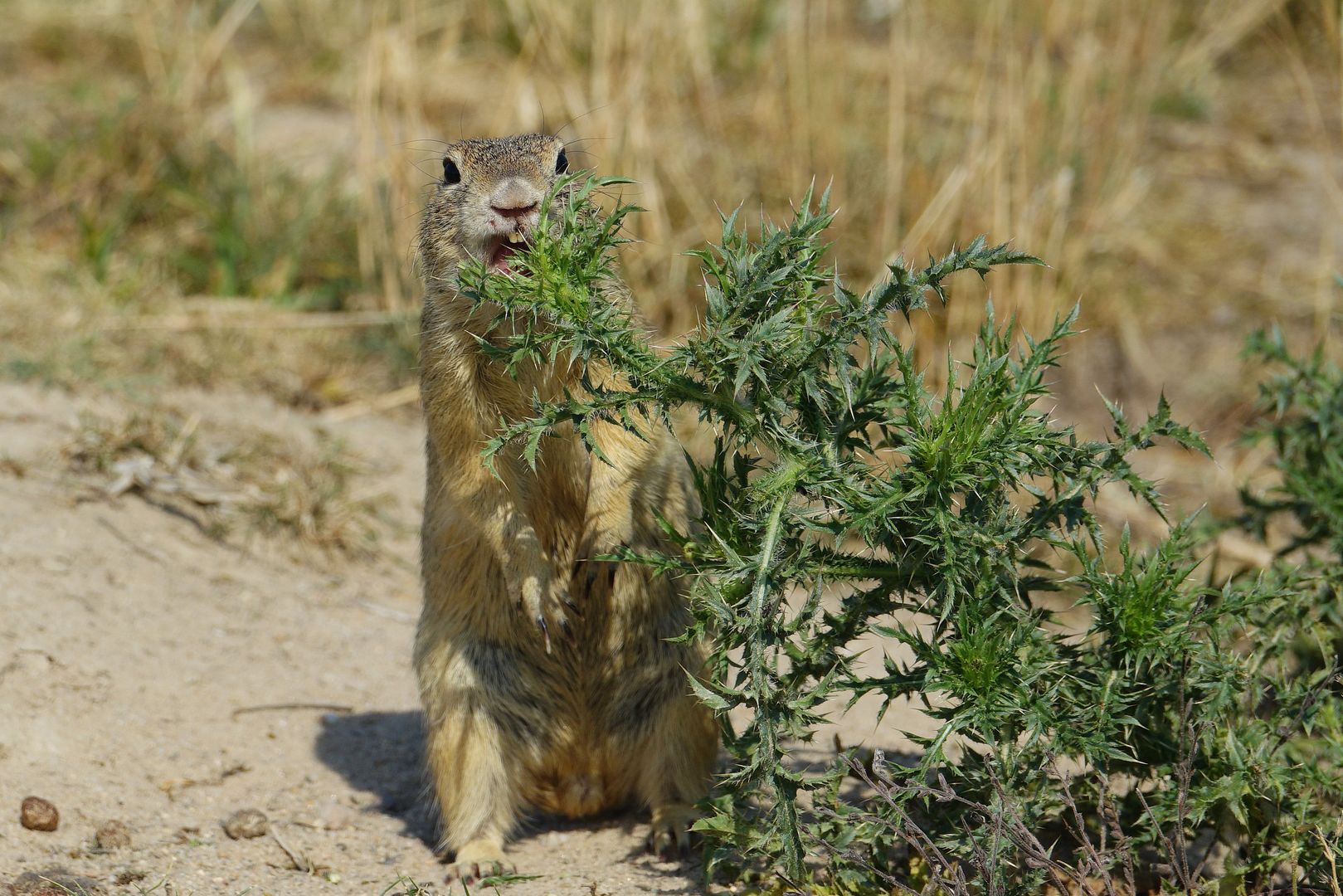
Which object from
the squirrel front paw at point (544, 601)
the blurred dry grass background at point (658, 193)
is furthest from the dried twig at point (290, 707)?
the blurred dry grass background at point (658, 193)

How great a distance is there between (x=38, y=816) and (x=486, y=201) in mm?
2073

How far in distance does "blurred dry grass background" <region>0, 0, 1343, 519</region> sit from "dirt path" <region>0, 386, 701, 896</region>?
1.14m

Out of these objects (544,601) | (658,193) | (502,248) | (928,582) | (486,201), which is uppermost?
(658,193)

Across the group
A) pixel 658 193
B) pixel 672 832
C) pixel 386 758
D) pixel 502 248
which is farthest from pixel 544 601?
pixel 658 193

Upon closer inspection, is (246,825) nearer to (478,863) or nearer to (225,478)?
(478,863)

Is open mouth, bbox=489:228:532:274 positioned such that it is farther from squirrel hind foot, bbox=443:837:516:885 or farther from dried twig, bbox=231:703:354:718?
dried twig, bbox=231:703:354:718

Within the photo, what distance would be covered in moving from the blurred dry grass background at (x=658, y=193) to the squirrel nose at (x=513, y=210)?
2978 millimetres

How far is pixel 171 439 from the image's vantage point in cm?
570

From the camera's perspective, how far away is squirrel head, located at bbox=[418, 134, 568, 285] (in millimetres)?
3371

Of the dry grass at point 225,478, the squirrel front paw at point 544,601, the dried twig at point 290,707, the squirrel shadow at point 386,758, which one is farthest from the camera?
the dry grass at point 225,478

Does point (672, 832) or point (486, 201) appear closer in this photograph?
point (486, 201)

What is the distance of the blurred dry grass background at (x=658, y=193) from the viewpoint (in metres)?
7.01

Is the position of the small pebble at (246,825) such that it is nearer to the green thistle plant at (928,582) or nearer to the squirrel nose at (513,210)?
the green thistle plant at (928,582)

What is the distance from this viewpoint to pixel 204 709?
4.61m
